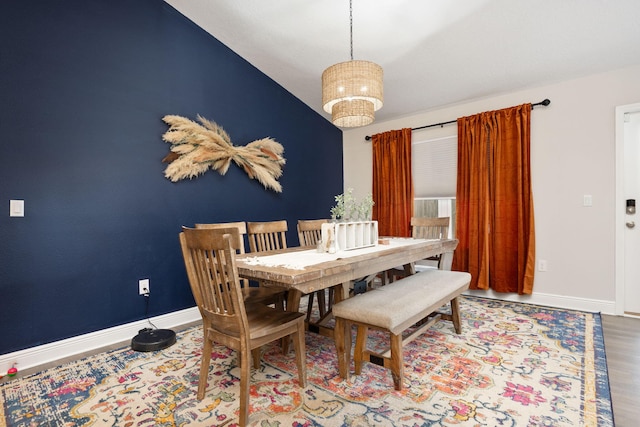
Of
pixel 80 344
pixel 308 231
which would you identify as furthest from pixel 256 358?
pixel 80 344

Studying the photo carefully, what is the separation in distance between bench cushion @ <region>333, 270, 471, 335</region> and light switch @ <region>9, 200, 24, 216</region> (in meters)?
2.33

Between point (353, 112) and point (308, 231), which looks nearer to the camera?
point (353, 112)

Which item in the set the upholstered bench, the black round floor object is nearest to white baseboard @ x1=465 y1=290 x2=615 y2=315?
the upholstered bench

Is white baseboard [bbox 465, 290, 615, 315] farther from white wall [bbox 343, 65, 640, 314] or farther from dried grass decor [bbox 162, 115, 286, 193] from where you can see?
dried grass decor [bbox 162, 115, 286, 193]

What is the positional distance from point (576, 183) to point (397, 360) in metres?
2.87

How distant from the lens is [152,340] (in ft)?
8.14

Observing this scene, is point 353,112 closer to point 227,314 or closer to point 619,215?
point 227,314

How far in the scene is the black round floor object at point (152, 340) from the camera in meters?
2.43

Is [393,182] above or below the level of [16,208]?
above

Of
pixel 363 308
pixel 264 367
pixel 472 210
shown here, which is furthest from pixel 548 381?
pixel 472 210

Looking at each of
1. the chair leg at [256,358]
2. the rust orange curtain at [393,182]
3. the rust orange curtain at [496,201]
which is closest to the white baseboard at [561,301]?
the rust orange curtain at [496,201]

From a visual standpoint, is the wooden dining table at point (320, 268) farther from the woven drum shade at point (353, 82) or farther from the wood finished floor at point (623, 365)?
the wood finished floor at point (623, 365)

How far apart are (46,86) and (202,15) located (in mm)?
1531

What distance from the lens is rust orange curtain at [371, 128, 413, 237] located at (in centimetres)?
435
